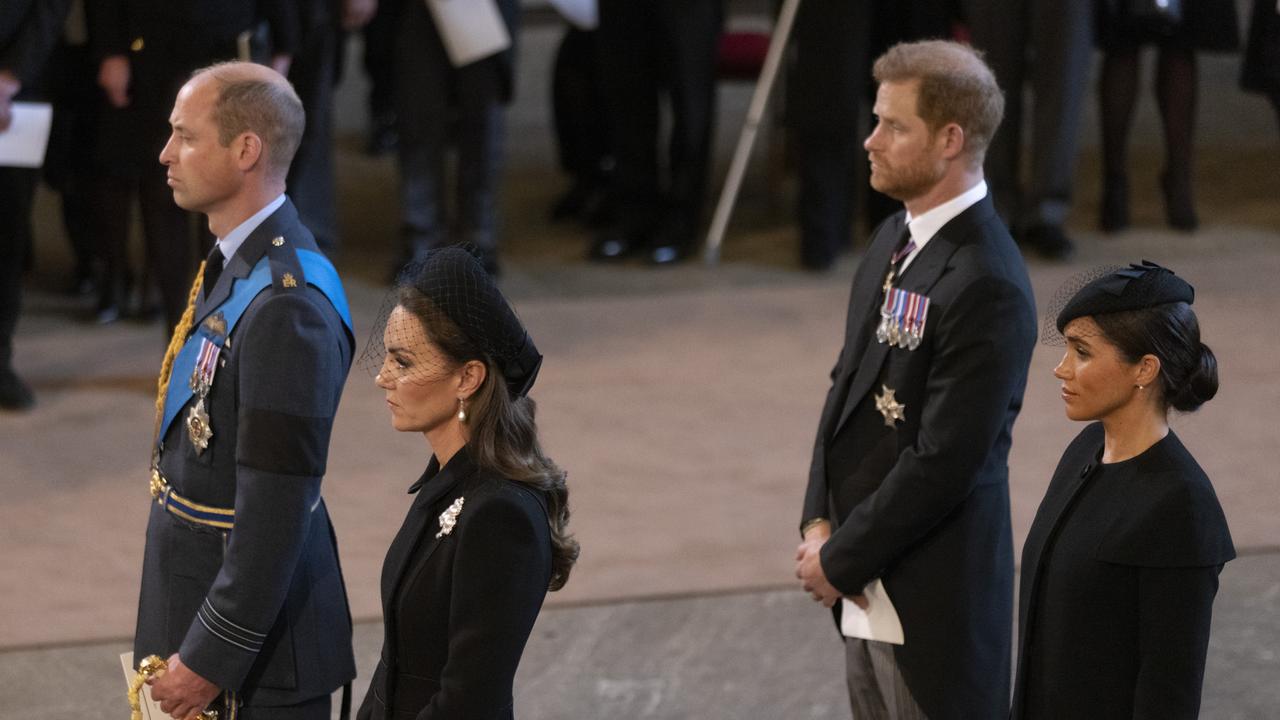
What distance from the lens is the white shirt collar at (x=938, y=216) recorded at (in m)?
3.08

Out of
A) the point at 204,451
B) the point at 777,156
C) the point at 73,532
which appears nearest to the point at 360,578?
the point at 73,532

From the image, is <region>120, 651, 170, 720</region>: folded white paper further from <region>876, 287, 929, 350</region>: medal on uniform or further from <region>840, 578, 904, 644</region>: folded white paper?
<region>876, 287, 929, 350</region>: medal on uniform

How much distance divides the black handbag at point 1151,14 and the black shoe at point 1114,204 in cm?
70

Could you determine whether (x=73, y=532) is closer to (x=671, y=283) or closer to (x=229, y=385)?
(x=229, y=385)

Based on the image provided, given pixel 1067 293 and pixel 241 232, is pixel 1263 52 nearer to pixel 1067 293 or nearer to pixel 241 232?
pixel 1067 293

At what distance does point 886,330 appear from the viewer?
310 centimetres

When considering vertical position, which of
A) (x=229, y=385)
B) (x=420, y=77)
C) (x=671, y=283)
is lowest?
(x=671, y=283)

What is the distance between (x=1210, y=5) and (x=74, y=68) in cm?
452

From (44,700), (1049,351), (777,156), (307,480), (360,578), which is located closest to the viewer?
(307,480)

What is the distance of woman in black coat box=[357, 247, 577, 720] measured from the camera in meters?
2.34

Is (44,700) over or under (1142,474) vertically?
under

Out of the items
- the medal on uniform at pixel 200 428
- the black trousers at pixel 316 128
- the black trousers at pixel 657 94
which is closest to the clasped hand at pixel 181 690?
the medal on uniform at pixel 200 428

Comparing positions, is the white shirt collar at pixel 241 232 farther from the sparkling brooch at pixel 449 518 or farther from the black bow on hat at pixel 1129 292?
the black bow on hat at pixel 1129 292

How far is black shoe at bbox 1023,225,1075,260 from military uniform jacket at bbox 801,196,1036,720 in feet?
13.4
